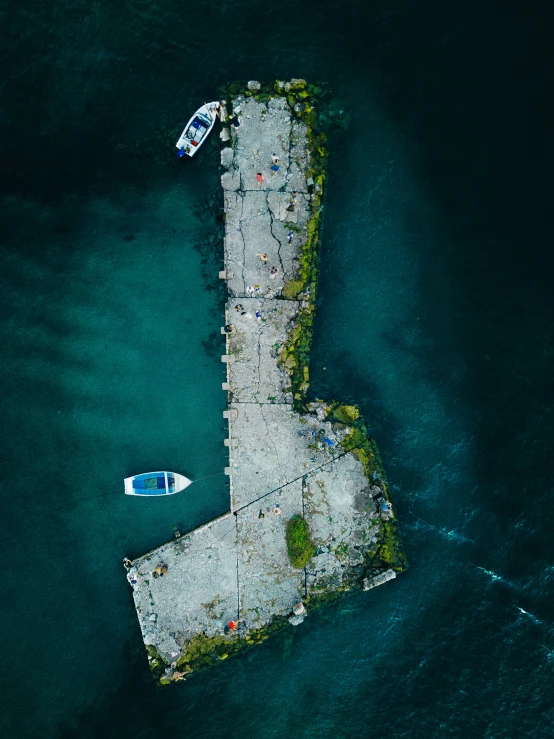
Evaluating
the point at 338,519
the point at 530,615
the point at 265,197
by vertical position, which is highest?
the point at 265,197

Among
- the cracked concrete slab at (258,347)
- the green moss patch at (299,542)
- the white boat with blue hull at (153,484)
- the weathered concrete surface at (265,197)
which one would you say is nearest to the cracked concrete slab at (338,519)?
the green moss patch at (299,542)

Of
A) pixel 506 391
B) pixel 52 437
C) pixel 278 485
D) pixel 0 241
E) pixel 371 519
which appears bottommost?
pixel 371 519

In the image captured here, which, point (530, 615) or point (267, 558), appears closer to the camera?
point (267, 558)

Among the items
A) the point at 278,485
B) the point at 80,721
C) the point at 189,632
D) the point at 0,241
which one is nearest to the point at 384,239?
the point at 278,485

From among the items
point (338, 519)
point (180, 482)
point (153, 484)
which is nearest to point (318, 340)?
point (338, 519)

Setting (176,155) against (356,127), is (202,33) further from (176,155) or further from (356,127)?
(356,127)

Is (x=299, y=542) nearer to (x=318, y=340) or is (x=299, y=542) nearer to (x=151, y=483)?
(x=151, y=483)

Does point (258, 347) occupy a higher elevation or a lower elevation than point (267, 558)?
higher
